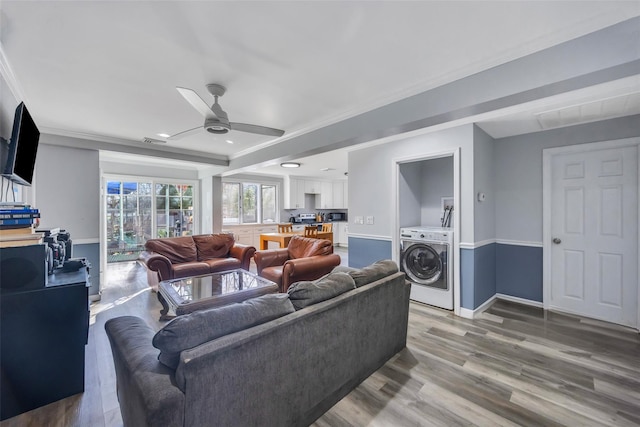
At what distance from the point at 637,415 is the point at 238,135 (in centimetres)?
470

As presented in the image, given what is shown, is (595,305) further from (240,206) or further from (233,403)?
(240,206)

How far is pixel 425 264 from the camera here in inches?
148

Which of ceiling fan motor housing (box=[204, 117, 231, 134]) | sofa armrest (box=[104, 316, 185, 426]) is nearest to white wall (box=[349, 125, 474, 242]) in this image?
ceiling fan motor housing (box=[204, 117, 231, 134])

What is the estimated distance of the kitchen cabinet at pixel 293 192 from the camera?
335 inches

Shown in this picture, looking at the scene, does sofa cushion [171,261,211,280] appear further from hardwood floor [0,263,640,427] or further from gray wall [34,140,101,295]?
gray wall [34,140,101,295]

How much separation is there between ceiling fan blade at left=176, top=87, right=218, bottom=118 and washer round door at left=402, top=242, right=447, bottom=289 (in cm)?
298

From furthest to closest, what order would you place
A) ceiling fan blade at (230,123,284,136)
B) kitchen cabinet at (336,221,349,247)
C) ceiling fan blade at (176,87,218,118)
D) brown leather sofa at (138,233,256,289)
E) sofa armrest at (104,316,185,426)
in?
kitchen cabinet at (336,221,349,247) < brown leather sofa at (138,233,256,289) < ceiling fan blade at (230,123,284,136) < ceiling fan blade at (176,87,218,118) < sofa armrest at (104,316,185,426)

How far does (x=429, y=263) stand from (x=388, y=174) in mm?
1404

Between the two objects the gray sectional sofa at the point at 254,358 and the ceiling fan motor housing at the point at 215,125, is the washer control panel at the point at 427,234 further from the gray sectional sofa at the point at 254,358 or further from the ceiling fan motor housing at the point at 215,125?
the ceiling fan motor housing at the point at 215,125

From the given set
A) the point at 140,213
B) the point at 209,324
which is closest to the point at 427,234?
the point at 209,324

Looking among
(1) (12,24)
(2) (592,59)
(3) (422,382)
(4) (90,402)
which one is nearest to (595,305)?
(3) (422,382)

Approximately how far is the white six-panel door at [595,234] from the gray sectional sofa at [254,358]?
2924 mm

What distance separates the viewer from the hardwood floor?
1.78 metres

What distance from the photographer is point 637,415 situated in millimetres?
1794
